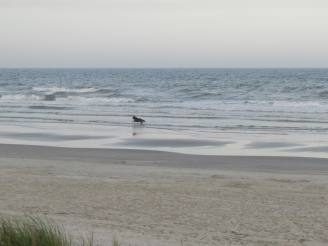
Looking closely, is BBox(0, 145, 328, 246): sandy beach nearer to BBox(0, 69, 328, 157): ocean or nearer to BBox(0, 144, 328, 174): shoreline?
BBox(0, 144, 328, 174): shoreline

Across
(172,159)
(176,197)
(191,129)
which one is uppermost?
(176,197)

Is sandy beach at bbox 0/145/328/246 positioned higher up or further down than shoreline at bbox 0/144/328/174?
higher up

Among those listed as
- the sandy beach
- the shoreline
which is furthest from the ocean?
the sandy beach

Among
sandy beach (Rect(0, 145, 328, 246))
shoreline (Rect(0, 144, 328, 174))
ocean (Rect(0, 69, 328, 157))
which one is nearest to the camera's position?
sandy beach (Rect(0, 145, 328, 246))

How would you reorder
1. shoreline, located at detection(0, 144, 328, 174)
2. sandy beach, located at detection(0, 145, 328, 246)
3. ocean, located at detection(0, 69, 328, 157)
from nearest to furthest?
sandy beach, located at detection(0, 145, 328, 246) → shoreline, located at detection(0, 144, 328, 174) → ocean, located at detection(0, 69, 328, 157)

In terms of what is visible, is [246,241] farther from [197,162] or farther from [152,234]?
[197,162]

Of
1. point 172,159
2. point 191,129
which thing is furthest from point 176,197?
point 191,129

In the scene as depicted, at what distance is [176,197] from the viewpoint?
9.77 metres

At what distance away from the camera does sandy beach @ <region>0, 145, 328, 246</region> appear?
7.70 metres

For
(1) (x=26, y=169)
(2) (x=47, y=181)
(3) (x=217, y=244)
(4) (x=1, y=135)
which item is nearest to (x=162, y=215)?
(3) (x=217, y=244)

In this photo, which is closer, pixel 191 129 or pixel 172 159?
pixel 172 159

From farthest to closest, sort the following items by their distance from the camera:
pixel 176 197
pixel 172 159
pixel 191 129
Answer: pixel 191 129 → pixel 172 159 → pixel 176 197

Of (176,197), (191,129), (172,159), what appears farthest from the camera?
(191,129)

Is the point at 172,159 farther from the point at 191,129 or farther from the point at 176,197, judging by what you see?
the point at 191,129
